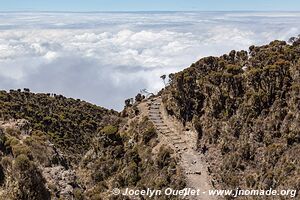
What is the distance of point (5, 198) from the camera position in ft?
77.6

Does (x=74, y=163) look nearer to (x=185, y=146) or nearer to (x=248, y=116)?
(x=185, y=146)

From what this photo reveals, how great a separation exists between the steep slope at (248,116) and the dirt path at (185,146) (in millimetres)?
878

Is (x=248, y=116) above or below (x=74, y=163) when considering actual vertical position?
above

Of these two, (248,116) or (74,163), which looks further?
(74,163)

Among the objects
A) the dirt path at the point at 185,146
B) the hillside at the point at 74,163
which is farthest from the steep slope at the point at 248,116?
the hillside at the point at 74,163

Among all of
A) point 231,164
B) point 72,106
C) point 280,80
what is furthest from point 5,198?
point 72,106

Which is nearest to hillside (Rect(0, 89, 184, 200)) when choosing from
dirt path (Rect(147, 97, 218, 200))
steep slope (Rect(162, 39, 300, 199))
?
dirt path (Rect(147, 97, 218, 200))

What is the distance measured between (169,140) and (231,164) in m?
Answer: 8.98

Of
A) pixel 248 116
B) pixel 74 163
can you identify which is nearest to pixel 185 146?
pixel 248 116

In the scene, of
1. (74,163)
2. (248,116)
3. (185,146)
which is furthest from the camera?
(74,163)

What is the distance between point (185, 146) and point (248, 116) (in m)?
7.91

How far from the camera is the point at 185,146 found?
43.5m

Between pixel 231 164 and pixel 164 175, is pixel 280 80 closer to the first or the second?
pixel 231 164

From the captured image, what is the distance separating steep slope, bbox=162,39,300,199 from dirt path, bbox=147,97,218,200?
88 centimetres
